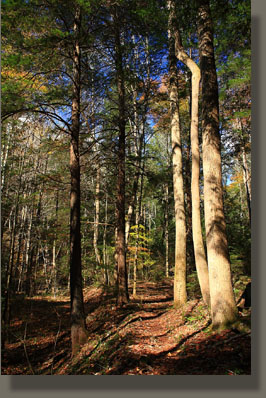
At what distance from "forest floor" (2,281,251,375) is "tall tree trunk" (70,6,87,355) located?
0.34 metres

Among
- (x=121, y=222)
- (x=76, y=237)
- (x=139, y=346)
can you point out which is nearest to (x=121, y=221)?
(x=121, y=222)

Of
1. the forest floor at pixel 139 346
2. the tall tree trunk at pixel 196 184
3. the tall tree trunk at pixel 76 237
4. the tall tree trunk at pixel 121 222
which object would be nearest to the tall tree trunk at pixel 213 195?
the forest floor at pixel 139 346

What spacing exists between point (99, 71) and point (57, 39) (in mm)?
2003

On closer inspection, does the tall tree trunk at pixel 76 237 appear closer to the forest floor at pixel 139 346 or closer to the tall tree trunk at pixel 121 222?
the forest floor at pixel 139 346

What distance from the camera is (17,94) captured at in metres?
4.21

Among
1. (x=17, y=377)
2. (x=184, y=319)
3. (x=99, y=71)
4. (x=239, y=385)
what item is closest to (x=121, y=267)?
(x=184, y=319)

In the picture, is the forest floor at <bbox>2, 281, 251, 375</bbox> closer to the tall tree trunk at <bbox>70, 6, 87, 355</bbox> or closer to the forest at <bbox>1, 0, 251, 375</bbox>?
the forest at <bbox>1, 0, 251, 375</bbox>

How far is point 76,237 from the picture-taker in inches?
198

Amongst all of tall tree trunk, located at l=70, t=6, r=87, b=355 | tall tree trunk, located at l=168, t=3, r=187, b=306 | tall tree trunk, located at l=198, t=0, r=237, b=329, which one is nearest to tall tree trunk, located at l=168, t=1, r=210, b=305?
tall tree trunk, located at l=168, t=3, r=187, b=306

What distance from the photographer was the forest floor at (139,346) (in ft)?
8.30

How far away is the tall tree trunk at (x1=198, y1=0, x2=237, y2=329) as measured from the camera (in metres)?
3.20

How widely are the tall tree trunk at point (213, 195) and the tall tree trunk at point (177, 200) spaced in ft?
7.96

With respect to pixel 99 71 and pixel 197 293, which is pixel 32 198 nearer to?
pixel 99 71

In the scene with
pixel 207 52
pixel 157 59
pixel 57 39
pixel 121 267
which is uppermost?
pixel 157 59
